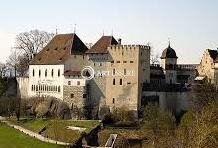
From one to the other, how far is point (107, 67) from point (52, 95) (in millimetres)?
8806

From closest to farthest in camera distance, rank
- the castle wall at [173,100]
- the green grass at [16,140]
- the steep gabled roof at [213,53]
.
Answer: the green grass at [16,140] → the castle wall at [173,100] → the steep gabled roof at [213,53]

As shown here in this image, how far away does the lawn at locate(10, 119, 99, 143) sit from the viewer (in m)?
59.6

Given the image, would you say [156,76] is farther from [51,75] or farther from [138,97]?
[51,75]

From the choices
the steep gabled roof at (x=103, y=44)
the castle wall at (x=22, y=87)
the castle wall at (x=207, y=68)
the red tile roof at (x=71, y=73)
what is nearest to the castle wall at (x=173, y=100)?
the castle wall at (x=207, y=68)

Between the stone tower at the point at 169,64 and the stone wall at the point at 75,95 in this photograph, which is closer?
the stone wall at the point at 75,95

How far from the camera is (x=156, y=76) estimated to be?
67.7 meters

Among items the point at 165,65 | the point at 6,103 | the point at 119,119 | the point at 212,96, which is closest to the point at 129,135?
the point at 119,119

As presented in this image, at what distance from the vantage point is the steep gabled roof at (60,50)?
70.2 m

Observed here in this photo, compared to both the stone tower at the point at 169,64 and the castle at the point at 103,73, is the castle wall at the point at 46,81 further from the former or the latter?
the stone tower at the point at 169,64

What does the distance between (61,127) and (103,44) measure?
34.9 feet

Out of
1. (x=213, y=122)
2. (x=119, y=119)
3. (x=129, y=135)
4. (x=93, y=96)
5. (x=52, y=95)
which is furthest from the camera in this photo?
(x=52, y=95)

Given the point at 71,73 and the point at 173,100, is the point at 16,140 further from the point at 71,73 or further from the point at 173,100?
the point at 173,100

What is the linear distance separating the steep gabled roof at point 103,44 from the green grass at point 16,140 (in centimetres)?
1169

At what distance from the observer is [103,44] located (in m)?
66.9
